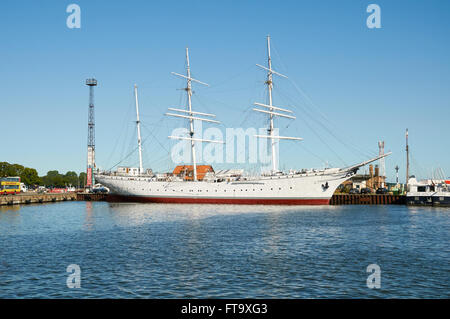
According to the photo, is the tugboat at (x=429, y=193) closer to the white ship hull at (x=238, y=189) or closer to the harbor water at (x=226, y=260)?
the white ship hull at (x=238, y=189)

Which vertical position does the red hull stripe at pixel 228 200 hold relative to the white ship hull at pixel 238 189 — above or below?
below

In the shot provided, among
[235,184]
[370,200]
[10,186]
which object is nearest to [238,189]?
[235,184]

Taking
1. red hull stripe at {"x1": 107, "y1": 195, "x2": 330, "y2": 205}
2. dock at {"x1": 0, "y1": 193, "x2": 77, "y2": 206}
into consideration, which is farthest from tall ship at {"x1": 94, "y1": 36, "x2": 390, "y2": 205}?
dock at {"x1": 0, "y1": 193, "x2": 77, "y2": 206}

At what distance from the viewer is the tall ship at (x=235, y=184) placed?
65.9 m

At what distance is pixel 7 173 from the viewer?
13412cm

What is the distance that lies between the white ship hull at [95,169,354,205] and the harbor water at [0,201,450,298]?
A: 94.0 ft

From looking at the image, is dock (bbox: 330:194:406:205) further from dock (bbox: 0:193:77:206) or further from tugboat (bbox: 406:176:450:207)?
dock (bbox: 0:193:77:206)

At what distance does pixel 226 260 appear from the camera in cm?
2188

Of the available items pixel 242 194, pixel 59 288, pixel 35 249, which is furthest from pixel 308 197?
pixel 59 288

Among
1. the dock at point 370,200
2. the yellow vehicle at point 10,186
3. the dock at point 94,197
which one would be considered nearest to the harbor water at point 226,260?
the dock at point 370,200

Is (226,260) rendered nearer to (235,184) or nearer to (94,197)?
(235,184)

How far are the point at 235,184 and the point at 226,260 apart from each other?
160 ft

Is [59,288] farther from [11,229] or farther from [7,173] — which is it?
[7,173]
